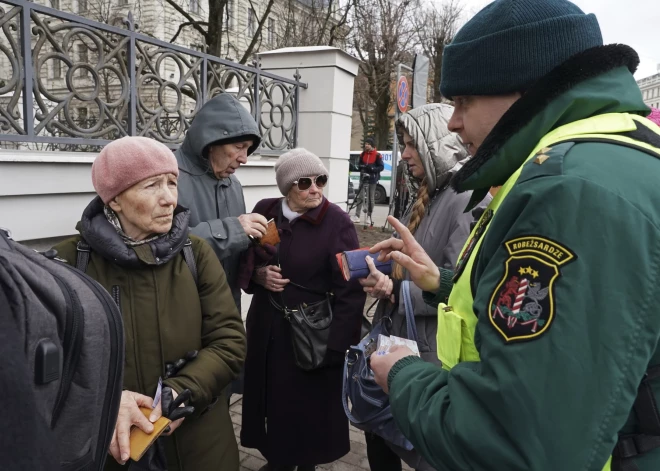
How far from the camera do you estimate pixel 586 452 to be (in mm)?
806

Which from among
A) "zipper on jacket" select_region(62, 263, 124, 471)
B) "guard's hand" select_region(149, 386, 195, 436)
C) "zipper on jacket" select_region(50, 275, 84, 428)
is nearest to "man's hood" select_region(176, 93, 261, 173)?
"guard's hand" select_region(149, 386, 195, 436)

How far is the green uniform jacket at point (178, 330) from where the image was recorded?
179 centimetres

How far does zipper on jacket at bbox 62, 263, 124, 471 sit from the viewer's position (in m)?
1.02

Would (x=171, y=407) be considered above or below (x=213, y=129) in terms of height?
below

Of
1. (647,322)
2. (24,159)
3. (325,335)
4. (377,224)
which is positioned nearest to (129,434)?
(325,335)

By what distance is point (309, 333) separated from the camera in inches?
106

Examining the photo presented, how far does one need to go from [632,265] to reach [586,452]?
315 mm

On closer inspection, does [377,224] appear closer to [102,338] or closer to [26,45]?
[26,45]

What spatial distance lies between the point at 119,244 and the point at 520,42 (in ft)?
4.80

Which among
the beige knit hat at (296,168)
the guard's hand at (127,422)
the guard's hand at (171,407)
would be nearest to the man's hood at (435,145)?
the beige knit hat at (296,168)

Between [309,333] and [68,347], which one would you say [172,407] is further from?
[309,333]

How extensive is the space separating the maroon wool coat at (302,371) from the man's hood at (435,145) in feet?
2.32

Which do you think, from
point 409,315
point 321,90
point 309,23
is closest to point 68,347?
point 409,315

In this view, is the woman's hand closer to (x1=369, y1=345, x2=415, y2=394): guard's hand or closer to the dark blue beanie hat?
(x1=369, y1=345, x2=415, y2=394): guard's hand
